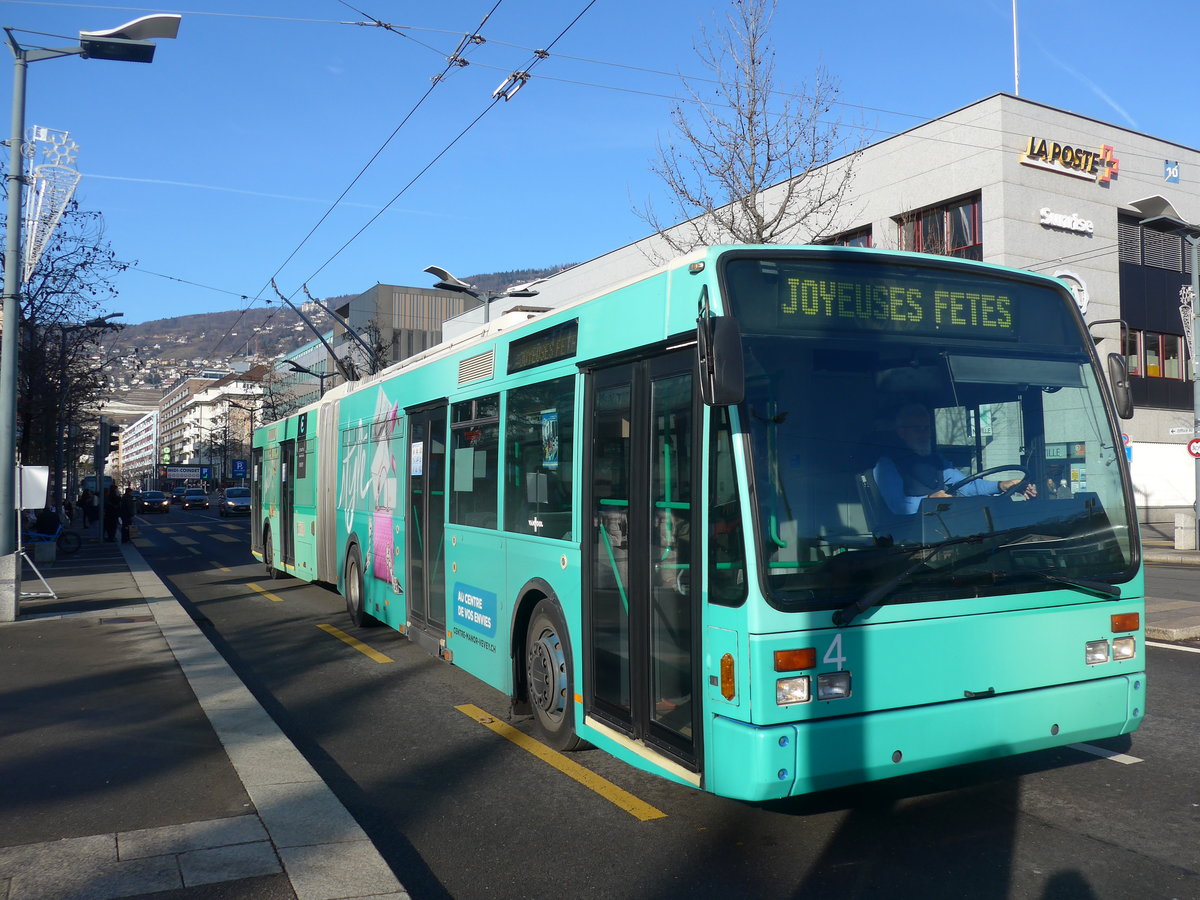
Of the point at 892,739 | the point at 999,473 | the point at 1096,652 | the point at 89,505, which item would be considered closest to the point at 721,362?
the point at 999,473

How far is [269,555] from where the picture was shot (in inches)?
742

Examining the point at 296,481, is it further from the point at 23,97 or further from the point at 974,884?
the point at 974,884

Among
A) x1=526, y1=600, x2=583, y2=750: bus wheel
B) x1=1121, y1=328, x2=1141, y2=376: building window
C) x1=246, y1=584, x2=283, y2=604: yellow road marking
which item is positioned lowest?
x1=246, y1=584, x2=283, y2=604: yellow road marking

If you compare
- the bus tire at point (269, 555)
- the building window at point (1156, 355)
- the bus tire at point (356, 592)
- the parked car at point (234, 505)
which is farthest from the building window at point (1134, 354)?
the parked car at point (234, 505)

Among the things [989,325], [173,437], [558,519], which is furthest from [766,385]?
[173,437]

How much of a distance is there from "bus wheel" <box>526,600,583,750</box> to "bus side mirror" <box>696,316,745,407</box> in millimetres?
2420

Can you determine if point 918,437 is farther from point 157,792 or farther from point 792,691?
point 157,792

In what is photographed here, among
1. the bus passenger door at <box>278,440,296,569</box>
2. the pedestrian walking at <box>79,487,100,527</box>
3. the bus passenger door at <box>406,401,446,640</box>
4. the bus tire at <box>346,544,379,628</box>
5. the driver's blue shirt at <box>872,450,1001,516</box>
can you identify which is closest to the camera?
the driver's blue shirt at <box>872,450,1001,516</box>

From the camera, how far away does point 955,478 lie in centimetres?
473

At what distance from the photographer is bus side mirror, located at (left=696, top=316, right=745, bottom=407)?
4.19 meters

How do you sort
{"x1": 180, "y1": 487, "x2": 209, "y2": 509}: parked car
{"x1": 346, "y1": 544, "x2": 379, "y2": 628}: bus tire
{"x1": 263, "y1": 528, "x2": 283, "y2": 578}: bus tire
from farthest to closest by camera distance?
{"x1": 180, "y1": 487, "x2": 209, "y2": 509}: parked car → {"x1": 263, "y1": 528, "x2": 283, "y2": 578}: bus tire → {"x1": 346, "y1": 544, "x2": 379, "y2": 628}: bus tire

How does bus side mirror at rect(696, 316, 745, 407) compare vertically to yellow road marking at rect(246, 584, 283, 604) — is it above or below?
above

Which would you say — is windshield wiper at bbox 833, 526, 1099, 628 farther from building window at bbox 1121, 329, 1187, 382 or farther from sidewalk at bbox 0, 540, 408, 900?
building window at bbox 1121, 329, 1187, 382

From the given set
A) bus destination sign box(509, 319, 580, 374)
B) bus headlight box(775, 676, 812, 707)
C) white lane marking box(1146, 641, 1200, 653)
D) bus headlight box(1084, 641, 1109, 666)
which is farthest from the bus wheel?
white lane marking box(1146, 641, 1200, 653)
